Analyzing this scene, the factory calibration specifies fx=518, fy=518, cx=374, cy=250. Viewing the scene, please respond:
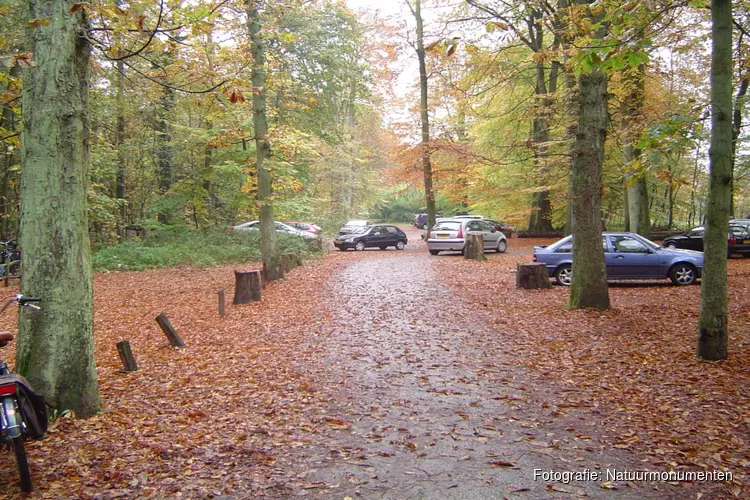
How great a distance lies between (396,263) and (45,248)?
597 inches

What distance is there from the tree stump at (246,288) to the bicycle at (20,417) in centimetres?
834

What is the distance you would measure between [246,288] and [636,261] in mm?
10041

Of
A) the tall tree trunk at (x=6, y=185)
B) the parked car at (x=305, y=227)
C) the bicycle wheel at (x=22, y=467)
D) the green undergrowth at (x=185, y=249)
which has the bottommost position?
the bicycle wheel at (x=22, y=467)

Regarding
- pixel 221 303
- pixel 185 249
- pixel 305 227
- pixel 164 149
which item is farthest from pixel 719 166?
pixel 305 227

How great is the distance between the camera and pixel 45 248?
4.82m

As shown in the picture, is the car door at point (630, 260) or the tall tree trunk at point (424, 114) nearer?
the car door at point (630, 260)

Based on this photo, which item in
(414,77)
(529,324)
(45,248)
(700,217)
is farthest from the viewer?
(700,217)

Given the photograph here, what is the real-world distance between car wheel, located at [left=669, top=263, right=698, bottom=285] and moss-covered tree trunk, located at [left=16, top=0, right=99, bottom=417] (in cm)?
1360

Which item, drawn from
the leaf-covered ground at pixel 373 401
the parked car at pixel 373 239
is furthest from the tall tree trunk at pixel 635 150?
the parked car at pixel 373 239

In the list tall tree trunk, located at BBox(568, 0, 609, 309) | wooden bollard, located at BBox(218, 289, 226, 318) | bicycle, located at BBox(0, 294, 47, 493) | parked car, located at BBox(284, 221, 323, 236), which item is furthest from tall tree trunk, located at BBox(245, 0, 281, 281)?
parked car, located at BBox(284, 221, 323, 236)

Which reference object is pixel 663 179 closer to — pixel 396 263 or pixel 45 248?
pixel 45 248

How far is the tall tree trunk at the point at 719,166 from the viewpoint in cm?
595

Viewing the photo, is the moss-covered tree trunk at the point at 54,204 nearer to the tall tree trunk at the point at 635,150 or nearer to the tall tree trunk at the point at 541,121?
the tall tree trunk at the point at 541,121

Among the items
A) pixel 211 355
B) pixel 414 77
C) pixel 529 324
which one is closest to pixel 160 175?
pixel 414 77
